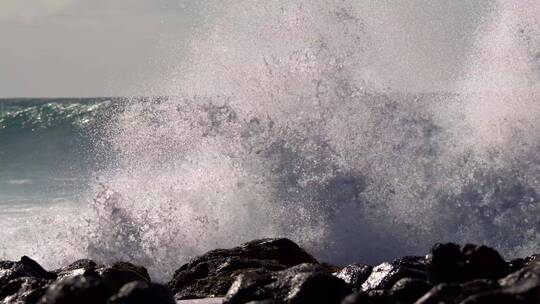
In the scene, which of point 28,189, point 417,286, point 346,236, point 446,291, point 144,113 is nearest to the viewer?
point 446,291

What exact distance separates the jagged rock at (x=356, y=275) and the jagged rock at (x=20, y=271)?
2.11 m

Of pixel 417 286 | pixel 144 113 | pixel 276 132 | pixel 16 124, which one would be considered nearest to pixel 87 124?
pixel 16 124

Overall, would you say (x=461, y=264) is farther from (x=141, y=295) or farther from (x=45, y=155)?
(x=45, y=155)

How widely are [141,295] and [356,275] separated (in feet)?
6.40

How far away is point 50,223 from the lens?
45.4 ft

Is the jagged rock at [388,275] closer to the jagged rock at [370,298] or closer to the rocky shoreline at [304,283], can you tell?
the rocky shoreline at [304,283]

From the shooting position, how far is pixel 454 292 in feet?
16.0

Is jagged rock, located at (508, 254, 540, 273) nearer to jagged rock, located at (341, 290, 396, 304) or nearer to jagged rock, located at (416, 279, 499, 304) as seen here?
jagged rock, located at (341, 290, 396, 304)

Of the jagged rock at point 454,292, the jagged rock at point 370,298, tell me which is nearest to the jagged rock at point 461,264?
the jagged rock at point 370,298

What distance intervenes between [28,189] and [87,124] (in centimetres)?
1493

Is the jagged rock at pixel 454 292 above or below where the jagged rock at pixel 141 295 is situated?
below

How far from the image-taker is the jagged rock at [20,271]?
23.5 ft

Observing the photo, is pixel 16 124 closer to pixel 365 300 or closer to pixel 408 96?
pixel 408 96

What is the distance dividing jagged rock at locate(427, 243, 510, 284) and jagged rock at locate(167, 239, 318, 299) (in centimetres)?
178
